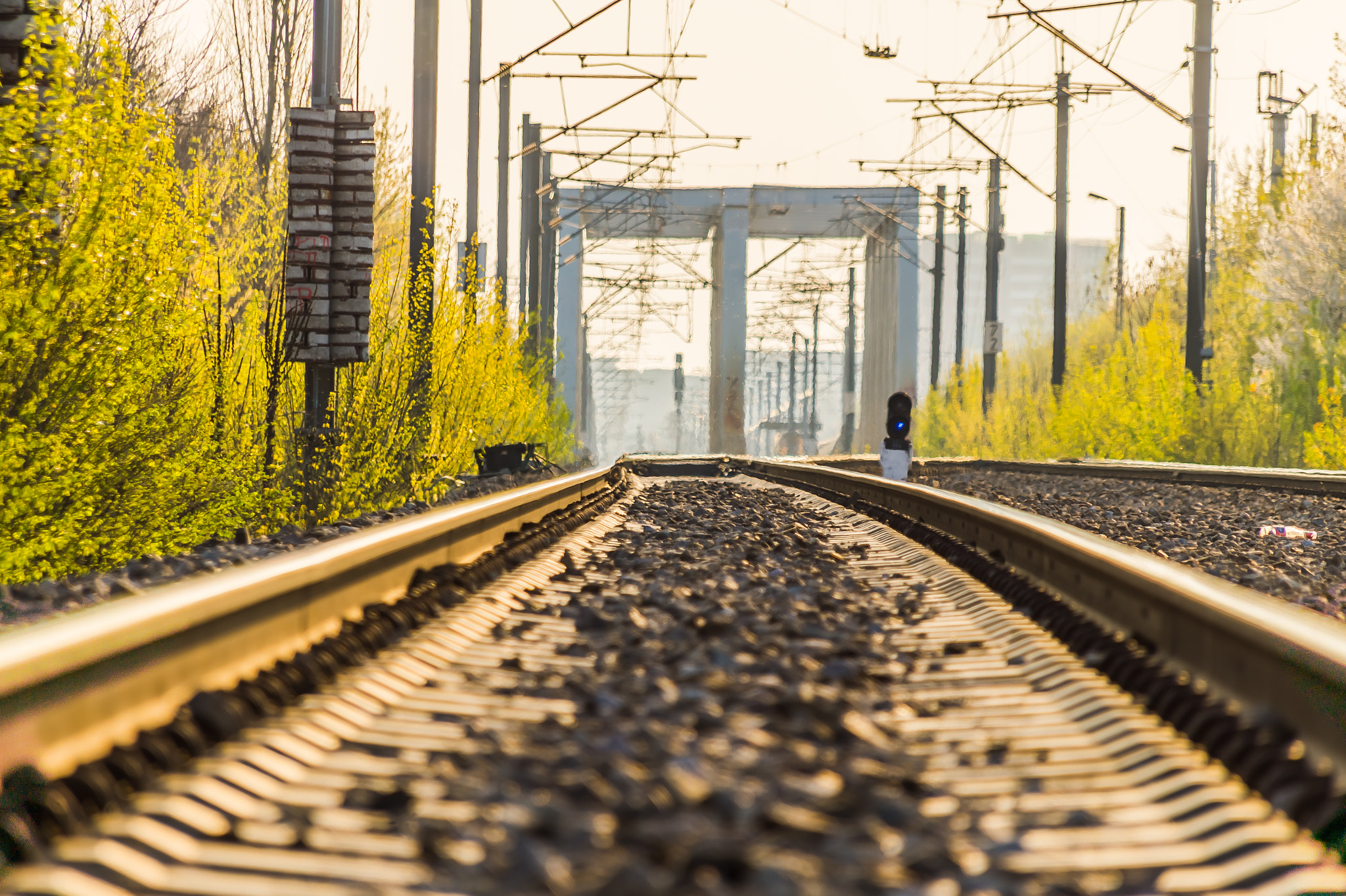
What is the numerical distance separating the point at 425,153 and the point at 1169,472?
424 inches

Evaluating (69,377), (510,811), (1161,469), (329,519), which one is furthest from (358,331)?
(1161,469)

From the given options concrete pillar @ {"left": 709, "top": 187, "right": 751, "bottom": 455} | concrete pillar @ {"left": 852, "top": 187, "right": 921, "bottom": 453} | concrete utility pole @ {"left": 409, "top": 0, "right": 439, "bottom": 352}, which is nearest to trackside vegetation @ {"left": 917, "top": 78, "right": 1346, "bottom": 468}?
concrete utility pole @ {"left": 409, "top": 0, "right": 439, "bottom": 352}

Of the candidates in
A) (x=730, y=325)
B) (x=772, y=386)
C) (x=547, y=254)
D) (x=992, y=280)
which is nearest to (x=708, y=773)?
(x=992, y=280)

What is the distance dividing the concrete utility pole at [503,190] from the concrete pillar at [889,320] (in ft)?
67.3

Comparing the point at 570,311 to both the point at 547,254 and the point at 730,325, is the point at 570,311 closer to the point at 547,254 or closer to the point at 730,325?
the point at 730,325

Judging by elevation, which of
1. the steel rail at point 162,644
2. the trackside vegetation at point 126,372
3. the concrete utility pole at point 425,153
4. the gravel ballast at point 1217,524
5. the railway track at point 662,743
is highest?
the concrete utility pole at point 425,153

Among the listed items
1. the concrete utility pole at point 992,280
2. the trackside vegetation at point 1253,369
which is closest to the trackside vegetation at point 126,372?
the trackside vegetation at point 1253,369

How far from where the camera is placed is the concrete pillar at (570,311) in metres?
50.1

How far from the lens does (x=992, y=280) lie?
1404 inches

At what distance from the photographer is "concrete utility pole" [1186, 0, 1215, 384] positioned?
78.8ft

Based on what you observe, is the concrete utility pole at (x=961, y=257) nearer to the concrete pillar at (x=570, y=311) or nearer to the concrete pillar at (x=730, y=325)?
the concrete pillar at (x=730, y=325)

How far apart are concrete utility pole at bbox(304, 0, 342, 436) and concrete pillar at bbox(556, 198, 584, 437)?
36797mm

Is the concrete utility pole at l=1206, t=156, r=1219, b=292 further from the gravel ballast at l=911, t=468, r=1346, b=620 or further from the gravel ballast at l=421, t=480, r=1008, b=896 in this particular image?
the gravel ballast at l=421, t=480, r=1008, b=896

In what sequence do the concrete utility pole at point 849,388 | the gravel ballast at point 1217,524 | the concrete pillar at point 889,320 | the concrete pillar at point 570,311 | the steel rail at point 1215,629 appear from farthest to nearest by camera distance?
the concrete utility pole at point 849,388 → the concrete pillar at point 889,320 → the concrete pillar at point 570,311 → the gravel ballast at point 1217,524 → the steel rail at point 1215,629
